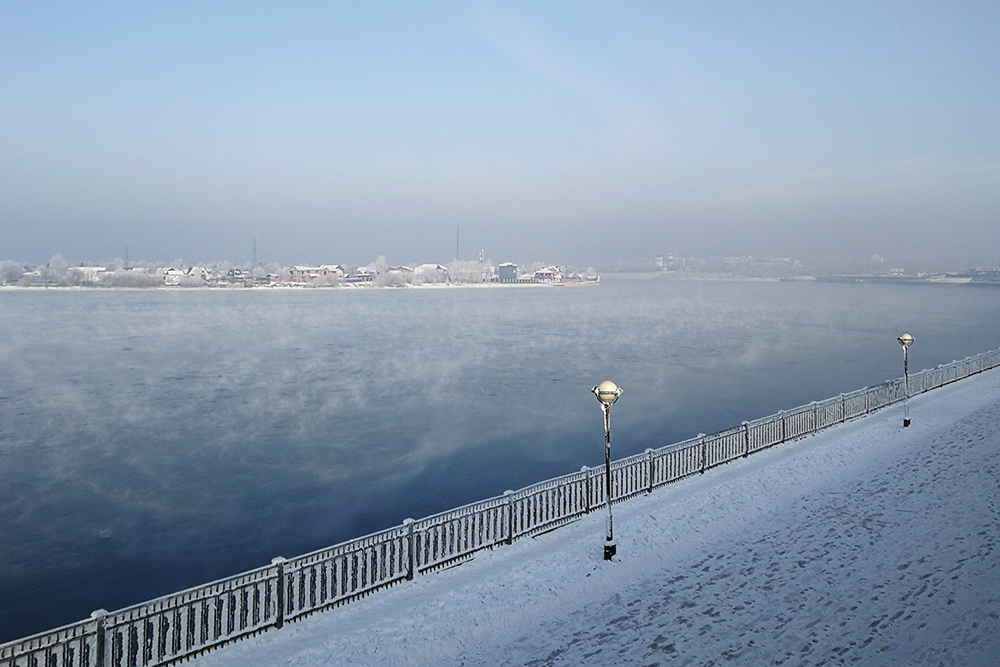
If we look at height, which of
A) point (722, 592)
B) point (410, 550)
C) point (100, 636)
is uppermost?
point (100, 636)

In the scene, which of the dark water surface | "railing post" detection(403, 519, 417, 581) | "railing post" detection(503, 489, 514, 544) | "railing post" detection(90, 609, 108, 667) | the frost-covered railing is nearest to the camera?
"railing post" detection(90, 609, 108, 667)

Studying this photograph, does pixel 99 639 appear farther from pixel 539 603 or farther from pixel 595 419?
pixel 595 419

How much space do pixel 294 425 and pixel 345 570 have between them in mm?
16259

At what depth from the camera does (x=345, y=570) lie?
590 inches

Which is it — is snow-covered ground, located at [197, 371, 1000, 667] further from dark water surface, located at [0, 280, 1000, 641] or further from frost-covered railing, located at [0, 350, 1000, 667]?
dark water surface, located at [0, 280, 1000, 641]

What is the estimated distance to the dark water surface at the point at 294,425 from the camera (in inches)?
684

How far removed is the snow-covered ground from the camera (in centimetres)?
970

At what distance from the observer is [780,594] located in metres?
11.2

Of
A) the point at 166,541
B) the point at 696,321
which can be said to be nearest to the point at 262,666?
the point at 166,541

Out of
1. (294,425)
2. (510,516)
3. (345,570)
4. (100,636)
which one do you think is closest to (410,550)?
(510,516)

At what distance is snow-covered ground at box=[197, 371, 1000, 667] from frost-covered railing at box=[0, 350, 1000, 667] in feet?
1.18

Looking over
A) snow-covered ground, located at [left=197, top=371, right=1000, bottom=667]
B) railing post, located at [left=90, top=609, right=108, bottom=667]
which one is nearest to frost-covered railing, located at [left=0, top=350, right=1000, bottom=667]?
railing post, located at [left=90, top=609, right=108, bottom=667]

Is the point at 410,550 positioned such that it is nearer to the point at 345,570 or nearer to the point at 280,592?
the point at 280,592

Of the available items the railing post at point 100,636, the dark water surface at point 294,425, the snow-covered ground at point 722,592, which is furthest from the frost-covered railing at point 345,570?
the dark water surface at point 294,425
